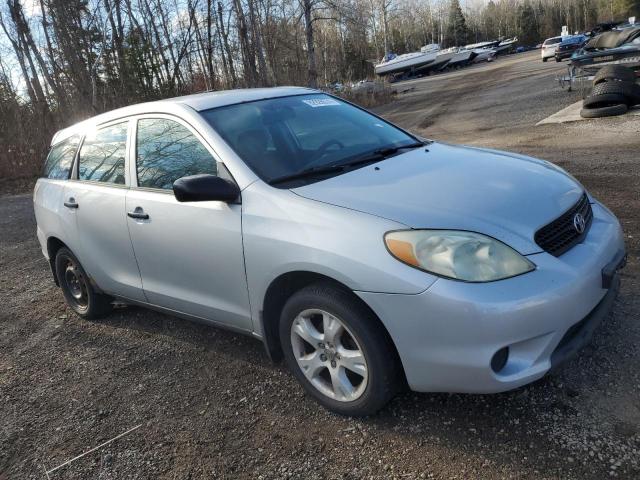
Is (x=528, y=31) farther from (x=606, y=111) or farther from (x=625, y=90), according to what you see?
(x=606, y=111)

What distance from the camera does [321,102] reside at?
13.1 ft

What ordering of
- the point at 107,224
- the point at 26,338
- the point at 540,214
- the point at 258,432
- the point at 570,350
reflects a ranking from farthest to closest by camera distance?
the point at 26,338 → the point at 107,224 → the point at 258,432 → the point at 540,214 → the point at 570,350

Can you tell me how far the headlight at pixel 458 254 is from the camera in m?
2.31

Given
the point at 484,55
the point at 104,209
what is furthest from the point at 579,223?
the point at 484,55

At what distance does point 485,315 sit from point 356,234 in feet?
2.23

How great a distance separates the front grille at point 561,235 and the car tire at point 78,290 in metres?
3.51

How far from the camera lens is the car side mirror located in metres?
2.86

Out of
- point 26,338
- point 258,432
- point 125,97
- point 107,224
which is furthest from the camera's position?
point 125,97

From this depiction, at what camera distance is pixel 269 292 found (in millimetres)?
2867

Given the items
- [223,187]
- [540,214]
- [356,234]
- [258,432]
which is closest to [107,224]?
[223,187]

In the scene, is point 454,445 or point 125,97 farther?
point 125,97

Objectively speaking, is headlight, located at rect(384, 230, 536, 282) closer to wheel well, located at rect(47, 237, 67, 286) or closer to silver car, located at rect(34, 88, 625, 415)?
silver car, located at rect(34, 88, 625, 415)

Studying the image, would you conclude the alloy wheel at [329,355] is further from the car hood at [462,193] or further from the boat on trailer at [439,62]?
the boat on trailer at [439,62]

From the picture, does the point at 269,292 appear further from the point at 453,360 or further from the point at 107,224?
the point at 107,224
